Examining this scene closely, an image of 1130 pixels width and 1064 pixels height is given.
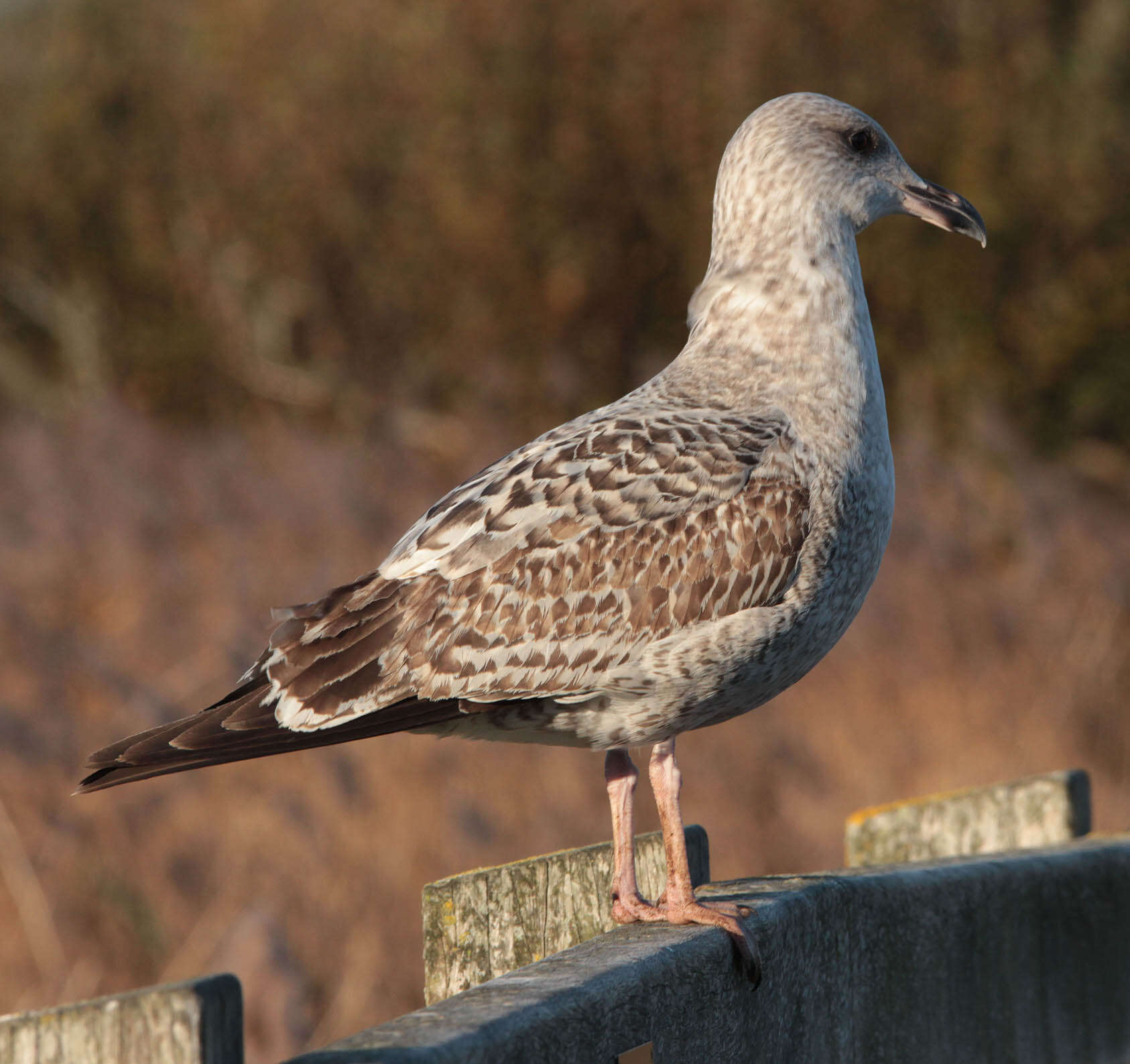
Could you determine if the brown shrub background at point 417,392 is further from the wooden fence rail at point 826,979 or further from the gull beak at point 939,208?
the gull beak at point 939,208

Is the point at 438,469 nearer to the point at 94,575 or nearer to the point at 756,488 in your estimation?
the point at 94,575

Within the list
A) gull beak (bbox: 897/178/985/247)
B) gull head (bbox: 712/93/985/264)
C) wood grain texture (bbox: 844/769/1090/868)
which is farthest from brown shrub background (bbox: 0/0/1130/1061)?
gull beak (bbox: 897/178/985/247)

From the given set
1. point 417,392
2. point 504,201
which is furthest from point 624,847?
point 504,201

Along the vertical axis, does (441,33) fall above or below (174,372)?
above

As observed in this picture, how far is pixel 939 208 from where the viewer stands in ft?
12.7

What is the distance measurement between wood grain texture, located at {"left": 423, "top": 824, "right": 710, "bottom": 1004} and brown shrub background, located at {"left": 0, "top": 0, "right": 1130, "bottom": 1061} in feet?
6.98

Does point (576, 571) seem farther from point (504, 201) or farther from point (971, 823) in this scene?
point (504, 201)

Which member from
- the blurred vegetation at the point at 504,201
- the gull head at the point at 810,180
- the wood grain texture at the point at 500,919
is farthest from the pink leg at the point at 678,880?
the blurred vegetation at the point at 504,201

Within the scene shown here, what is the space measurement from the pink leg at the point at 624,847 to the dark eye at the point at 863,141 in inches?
61.7

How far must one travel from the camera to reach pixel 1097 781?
739 centimetres

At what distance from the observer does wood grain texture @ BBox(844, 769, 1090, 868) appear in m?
3.81

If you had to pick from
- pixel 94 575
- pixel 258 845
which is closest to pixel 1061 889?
pixel 258 845

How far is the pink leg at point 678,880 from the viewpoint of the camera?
2.44 meters

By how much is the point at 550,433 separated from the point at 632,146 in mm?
11502
